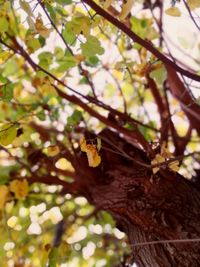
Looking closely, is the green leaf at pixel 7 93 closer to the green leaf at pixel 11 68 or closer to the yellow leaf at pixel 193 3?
the yellow leaf at pixel 193 3

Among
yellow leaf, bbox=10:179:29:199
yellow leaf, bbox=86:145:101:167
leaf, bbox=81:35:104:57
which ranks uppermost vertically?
leaf, bbox=81:35:104:57

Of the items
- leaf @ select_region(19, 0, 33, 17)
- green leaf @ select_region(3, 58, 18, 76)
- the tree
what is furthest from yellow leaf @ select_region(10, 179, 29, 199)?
leaf @ select_region(19, 0, 33, 17)

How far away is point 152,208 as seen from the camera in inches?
47.1

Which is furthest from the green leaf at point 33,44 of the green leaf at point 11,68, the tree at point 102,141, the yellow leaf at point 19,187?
the green leaf at point 11,68

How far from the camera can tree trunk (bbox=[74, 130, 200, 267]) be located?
1.14 meters

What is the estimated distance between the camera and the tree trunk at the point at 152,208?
1137 mm

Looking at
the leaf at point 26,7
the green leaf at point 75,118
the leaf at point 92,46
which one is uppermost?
the leaf at point 26,7

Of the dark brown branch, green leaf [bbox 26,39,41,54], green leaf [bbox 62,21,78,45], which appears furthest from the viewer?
green leaf [bbox 26,39,41,54]

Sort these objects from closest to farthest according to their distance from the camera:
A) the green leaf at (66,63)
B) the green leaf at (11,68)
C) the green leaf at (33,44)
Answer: the green leaf at (33,44) < the green leaf at (66,63) < the green leaf at (11,68)

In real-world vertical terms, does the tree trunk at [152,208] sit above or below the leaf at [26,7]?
below

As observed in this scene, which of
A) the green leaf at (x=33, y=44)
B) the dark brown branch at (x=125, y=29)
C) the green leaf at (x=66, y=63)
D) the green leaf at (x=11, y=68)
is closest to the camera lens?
the dark brown branch at (x=125, y=29)

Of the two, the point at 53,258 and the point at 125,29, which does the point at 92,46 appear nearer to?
the point at 125,29

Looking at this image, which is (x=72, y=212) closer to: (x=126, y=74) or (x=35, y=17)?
(x=126, y=74)

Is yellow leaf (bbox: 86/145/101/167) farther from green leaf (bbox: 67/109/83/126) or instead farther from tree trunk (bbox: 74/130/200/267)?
green leaf (bbox: 67/109/83/126)
